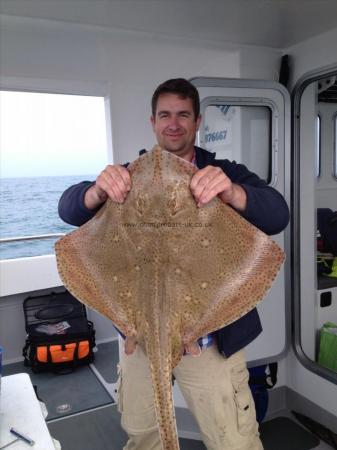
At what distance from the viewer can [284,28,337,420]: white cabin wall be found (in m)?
3.13

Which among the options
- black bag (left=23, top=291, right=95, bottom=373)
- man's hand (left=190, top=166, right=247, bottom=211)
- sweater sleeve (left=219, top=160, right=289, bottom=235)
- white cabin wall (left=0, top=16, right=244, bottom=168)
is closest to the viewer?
man's hand (left=190, top=166, right=247, bottom=211)

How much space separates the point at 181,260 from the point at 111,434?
97.2 inches

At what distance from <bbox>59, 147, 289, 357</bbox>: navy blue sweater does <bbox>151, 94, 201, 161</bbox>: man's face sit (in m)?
0.12

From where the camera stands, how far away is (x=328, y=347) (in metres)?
3.78

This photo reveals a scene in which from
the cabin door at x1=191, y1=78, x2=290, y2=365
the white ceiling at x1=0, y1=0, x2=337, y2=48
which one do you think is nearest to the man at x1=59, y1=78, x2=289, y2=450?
the white ceiling at x1=0, y1=0, x2=337, y2=48

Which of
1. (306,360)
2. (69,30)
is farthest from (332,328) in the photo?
(69,30)

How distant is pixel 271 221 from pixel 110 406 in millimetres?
2768

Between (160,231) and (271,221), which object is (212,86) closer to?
(271,221)

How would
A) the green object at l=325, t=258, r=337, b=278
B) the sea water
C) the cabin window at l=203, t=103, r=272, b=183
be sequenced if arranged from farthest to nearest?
the sea water < the green object at l=325, t=258, r=337, b=278 < the cabin window at l=203, t=103, r=272, b=183

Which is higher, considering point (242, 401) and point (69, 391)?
point (242, 401)

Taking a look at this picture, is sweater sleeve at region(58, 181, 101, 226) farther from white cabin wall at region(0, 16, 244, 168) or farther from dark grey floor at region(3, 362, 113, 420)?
dark grey floor at region(3, 362, 113, 420)

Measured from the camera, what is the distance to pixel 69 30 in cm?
292

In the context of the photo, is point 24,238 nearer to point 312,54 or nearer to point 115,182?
point 312,54

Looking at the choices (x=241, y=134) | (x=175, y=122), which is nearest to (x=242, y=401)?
(x=175, y=122)
